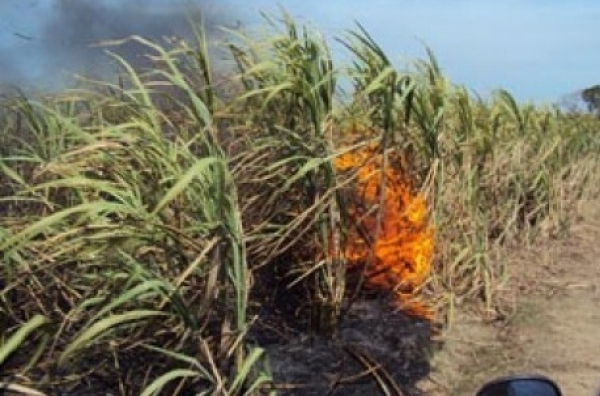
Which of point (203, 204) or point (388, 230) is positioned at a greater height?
point (203, 204)

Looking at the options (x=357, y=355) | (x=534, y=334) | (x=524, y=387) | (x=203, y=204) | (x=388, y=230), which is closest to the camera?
(x=524, y=387)

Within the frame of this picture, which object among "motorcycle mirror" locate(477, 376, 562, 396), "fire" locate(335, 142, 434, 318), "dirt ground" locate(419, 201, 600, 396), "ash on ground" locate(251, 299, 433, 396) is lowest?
"dirt ground" locate(419, 201, 600, 396)

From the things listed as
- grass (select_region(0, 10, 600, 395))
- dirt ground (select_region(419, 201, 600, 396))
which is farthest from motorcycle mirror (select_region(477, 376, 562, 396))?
dirt ground (select_region(419, 201, 600, 396))

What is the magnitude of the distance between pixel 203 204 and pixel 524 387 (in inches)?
70.3

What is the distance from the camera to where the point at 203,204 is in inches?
144

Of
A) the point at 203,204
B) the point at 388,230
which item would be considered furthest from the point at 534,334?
the point at 203,204

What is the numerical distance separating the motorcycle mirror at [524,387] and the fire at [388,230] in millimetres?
2793

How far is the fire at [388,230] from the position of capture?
4.94m

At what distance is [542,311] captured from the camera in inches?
244

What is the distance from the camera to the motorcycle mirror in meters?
2.05

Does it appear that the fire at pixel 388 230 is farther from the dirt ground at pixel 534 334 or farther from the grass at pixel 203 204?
the dirt ground at pixel 534 334

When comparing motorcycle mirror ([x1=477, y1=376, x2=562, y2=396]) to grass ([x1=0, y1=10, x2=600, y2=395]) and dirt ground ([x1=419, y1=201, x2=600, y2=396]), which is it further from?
dirt ground ([x1=419, y1=201, x2=600, y2=396])

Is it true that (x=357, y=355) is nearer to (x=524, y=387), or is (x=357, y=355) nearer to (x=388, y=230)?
(x=388, y=230)

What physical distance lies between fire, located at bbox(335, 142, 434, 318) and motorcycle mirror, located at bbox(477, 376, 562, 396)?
2793mm
